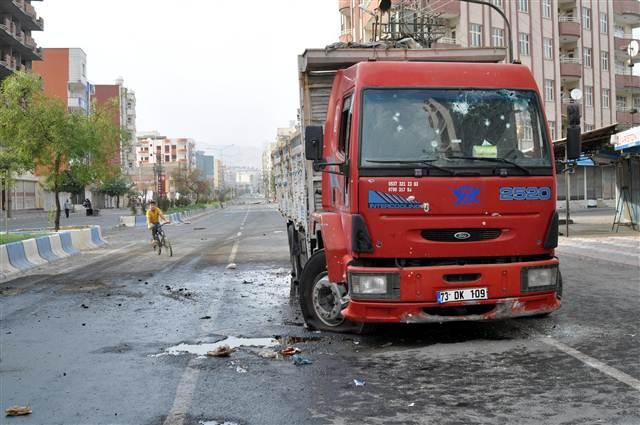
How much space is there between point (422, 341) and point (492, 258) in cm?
117

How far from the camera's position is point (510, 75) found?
6867 mm

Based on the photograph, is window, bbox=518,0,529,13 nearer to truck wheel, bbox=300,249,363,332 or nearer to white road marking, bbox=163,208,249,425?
truck wheel, bbox=300,249,363,332

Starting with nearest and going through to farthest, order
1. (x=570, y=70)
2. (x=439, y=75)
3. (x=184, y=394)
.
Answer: (x=184, y=394) < (x=439, y=75) < (x=570, y=70)

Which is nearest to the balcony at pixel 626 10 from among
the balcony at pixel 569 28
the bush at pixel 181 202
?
the balcony at pixel 569 28

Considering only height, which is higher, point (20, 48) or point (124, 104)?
point (124, 104)

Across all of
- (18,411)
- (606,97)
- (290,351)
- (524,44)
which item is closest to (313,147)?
(290,351)

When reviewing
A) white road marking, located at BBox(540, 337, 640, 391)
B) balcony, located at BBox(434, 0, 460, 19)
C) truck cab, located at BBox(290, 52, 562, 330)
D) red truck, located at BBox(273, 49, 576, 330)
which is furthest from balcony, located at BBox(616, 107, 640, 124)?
white road marking, located at BBox(540, 337, 640, 391)

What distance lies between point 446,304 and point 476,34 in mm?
43920

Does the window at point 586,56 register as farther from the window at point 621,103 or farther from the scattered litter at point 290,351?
the scattered litter at point 290,351

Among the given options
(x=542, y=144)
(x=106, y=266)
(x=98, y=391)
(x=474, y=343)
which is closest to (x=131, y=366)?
(x=98, y=391)

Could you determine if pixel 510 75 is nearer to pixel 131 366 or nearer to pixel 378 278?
pixel 378 278

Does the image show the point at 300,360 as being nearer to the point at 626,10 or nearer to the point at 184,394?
the point at 184,394

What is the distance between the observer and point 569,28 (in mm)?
54375

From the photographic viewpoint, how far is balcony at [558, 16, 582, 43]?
5428 cm
